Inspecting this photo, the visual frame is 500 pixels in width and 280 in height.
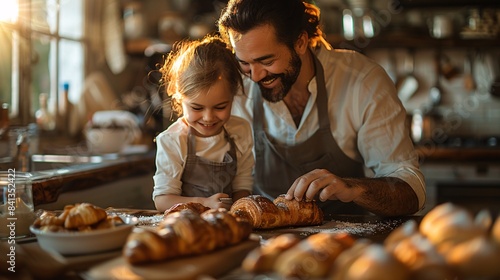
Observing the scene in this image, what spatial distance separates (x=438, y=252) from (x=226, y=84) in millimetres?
1208

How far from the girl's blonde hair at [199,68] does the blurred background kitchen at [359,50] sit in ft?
6.51

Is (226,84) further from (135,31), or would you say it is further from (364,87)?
(135,31)

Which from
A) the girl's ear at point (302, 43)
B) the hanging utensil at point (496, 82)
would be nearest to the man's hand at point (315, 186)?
the girl's ear at point (302, 43)

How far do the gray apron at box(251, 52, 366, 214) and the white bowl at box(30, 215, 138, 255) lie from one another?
1208 millimetres

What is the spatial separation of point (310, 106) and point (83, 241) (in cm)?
133

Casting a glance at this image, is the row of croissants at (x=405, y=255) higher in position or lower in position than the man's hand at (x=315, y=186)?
higher

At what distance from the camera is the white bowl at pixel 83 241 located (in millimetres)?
1261

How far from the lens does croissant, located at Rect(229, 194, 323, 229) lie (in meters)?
1.66

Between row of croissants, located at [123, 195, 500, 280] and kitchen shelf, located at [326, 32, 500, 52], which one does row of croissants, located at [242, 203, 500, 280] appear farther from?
kitchen shelf, located at [326, 32, 500, 52]

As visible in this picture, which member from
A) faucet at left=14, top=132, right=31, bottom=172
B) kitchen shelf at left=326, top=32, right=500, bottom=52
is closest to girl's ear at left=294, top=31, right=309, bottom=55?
faucet at left=14, top=132, right=31, bottom=172

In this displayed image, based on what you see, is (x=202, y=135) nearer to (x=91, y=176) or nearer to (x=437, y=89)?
(x=91, y=176)

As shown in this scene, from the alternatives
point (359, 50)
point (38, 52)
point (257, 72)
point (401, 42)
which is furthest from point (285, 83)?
point (401, 42)

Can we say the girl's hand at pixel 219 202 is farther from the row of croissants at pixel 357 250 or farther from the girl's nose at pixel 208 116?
the row of croissants at pixel 357 250

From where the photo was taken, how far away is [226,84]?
82.8 inches
